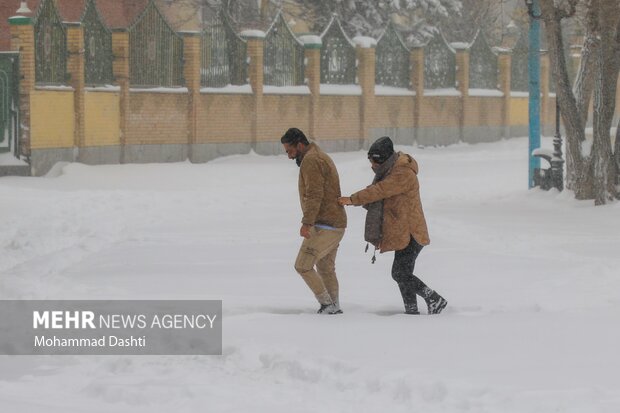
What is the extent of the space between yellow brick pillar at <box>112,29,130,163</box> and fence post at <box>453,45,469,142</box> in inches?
596

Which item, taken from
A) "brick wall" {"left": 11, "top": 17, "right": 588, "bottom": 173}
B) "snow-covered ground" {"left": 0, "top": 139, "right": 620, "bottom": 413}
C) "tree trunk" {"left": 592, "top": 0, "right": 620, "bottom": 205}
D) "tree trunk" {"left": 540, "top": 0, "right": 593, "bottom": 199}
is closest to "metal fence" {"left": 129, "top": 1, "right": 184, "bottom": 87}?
"brick wall" {"left": 11, "top": 17, "right": 588, "bottom": 173}

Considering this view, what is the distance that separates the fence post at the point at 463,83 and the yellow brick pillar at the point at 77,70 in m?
16.6

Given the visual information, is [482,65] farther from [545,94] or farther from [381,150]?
[381,150]

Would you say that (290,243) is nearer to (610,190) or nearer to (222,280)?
(222,280)

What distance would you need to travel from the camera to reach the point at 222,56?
3008 cm

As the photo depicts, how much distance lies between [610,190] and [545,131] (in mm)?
27499

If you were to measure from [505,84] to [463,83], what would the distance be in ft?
10.1

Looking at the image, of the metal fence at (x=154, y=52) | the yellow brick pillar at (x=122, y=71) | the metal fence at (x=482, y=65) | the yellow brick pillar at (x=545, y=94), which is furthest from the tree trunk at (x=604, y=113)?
the yellow brick pillar at (x=545, y=94)

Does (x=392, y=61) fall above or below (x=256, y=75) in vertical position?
above

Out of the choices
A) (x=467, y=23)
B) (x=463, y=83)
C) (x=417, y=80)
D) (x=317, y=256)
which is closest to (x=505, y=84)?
(x=463, y=83)

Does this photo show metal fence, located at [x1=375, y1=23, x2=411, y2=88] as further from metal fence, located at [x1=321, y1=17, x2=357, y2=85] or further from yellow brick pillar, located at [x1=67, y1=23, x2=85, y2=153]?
yellow brick pillar, located at [x1=67, y1=23, x2=85, y2=153]

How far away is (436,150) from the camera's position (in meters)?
36.9

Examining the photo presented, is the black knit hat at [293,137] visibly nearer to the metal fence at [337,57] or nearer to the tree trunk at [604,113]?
the tree trunk at [604,113]

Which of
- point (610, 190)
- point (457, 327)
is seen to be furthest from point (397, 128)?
point (457, 327)
